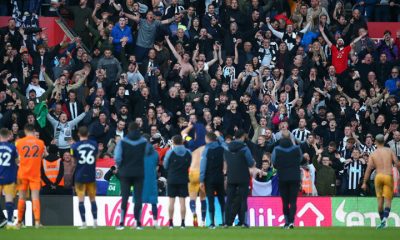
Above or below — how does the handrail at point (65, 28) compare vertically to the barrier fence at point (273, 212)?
above

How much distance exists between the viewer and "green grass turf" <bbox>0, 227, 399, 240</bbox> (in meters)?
26.6

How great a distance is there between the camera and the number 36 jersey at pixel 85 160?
28.5 m

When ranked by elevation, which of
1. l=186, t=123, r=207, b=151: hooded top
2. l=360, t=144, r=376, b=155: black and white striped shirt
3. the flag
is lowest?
l=360, t=144, r=376, b=155: black and white striped shirt

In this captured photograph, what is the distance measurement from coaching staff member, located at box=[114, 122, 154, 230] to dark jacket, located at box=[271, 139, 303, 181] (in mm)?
3079

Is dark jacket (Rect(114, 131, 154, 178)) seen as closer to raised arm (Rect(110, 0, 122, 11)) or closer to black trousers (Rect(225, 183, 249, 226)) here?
black trousers (Rect(225, 183, 249, 226))

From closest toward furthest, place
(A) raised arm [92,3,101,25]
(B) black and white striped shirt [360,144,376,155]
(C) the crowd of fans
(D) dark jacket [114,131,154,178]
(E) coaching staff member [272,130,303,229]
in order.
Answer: (D) dark jacket [114,131,154,178] → (E) coaching staff member [272,130,303,229] → (C) the crowd of fans → (B) black and white striped shirt [360,144,376,155] → (A) raised arm [92,3,101,25]

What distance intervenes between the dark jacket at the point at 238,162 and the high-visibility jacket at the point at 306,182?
5.32 meters

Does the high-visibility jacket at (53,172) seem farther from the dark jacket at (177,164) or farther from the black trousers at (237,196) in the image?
the black trousers at (237,196)

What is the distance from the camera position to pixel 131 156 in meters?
28.5

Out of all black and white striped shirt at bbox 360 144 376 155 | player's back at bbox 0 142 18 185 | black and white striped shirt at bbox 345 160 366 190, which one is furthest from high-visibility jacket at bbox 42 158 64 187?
black and white striped shirt at bbox 360 144 376 155

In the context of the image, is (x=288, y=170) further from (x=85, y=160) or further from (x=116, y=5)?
(x=116, y=5)

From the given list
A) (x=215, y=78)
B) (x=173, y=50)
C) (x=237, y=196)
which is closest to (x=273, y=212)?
(x=237, y=196)

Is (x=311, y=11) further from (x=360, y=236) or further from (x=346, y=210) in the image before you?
(x=360, y=236)

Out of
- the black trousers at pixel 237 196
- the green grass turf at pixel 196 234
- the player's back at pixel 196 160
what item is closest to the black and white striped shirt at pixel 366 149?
the green grass turf at pixel 196 234
